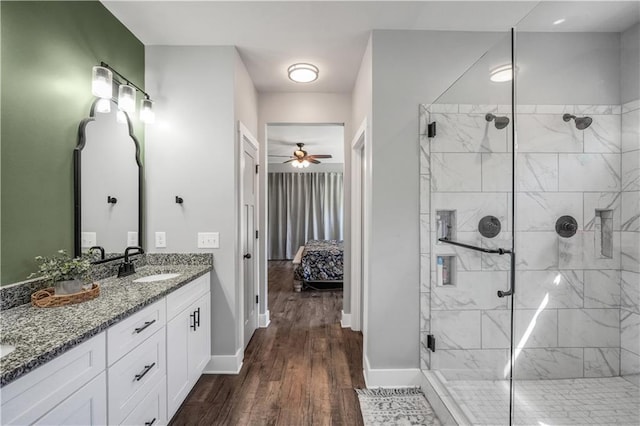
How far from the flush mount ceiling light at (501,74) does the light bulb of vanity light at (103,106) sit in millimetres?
2543

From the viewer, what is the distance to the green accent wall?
124 cm

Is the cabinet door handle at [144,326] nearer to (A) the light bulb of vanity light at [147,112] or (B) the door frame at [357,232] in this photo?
(A) the light bulb of vanity light at [147,112]

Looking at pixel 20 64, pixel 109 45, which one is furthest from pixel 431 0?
pixel 20 64

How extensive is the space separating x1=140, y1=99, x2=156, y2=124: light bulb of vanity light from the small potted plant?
113cm

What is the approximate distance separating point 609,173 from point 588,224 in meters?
0.34

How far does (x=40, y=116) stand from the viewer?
138cm

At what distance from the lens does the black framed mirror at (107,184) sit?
1608mm

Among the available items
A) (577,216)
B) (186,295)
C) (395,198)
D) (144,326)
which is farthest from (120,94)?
(577,216)

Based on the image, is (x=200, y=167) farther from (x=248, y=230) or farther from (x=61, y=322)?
(x=61, y=322)

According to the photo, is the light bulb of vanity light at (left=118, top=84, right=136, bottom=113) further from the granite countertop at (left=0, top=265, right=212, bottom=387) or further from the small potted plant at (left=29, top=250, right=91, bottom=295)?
the granite countertop at (left=0, top=265, right=212, bottom=387)

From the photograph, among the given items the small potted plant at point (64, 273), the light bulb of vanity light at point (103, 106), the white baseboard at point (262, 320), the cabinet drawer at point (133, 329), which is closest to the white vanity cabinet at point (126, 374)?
the cabinet drawer at point (133, 329)

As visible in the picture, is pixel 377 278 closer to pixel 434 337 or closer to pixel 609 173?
pixel 434 337

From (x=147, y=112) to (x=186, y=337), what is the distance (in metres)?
1.67

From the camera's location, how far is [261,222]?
3.09m
